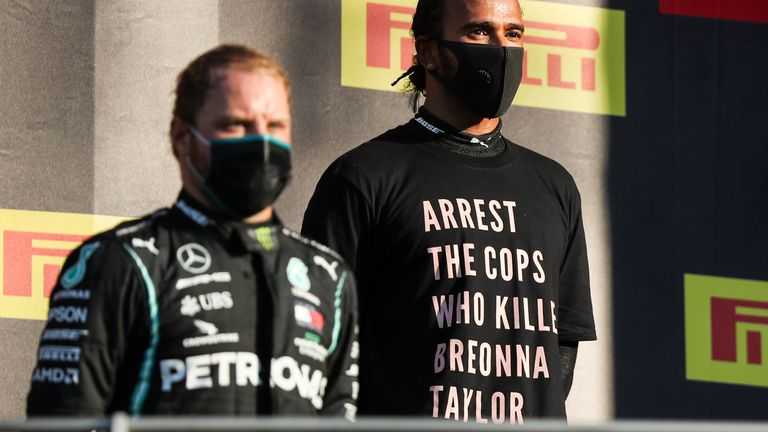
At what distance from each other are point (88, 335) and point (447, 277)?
1.10m

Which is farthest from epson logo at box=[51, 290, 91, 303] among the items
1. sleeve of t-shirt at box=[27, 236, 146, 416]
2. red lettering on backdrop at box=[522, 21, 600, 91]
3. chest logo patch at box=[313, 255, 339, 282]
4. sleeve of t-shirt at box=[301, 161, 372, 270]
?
red lettering on backdrop at box=[522, 21, 600, 91]

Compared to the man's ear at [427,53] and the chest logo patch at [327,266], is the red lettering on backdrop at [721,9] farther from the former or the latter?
the chest logo patch at [327,266]

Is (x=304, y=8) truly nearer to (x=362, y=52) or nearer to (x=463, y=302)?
(x=362, y=52)

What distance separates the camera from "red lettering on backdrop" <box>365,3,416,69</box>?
15.2 feet

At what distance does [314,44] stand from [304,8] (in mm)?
119

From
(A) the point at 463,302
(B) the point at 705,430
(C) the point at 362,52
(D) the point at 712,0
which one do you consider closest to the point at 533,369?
(A) the point at 463,302

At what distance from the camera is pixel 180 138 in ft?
9.16

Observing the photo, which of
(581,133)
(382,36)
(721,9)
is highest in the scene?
(721,9)

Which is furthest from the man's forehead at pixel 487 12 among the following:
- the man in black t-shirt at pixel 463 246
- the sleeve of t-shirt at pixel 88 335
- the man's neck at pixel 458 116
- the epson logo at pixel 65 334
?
the epson logo at pixel 65 334

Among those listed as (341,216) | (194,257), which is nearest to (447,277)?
(341,216)

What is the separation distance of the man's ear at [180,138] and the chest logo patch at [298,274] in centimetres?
28

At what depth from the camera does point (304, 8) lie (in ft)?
15.0

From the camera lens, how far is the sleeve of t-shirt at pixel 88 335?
2.60 m

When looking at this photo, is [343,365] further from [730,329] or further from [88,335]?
[730,329]
